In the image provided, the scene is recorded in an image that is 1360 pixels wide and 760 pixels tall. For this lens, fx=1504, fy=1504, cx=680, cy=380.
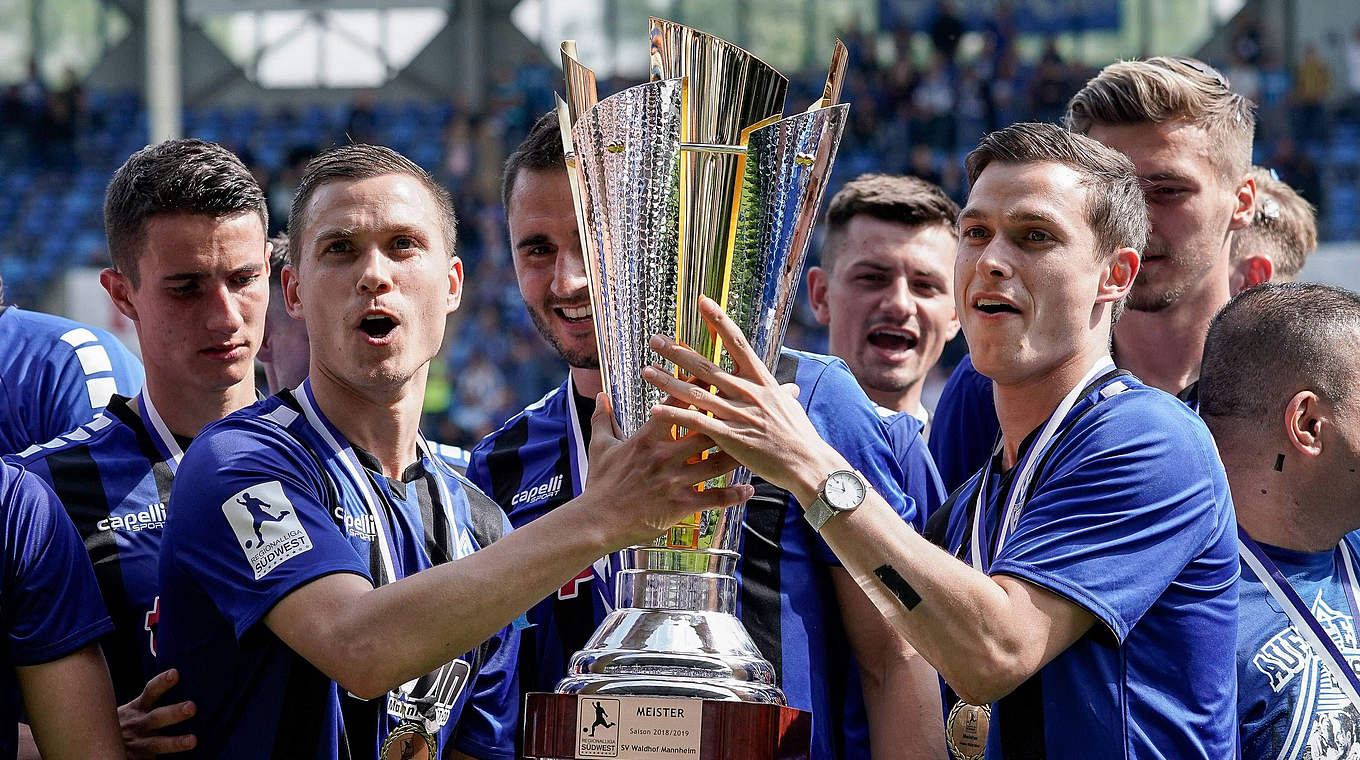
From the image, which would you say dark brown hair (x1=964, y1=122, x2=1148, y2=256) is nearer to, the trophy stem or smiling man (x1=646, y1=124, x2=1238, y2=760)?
smiling man (x1=646, y1=124, x2=1238, y2=760)

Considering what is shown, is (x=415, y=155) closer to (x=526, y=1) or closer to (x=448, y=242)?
(x=526, y=1)

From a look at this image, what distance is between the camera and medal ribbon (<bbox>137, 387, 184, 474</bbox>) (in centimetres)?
330

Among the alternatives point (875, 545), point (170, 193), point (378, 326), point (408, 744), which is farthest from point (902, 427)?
point (170, 193)

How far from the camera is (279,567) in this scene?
2400mm

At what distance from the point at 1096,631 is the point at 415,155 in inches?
803

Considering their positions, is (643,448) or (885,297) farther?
(885,297)

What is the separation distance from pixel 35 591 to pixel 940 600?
1.51 meters

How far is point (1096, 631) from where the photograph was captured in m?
2.35

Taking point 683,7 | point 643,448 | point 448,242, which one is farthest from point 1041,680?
point 683,7

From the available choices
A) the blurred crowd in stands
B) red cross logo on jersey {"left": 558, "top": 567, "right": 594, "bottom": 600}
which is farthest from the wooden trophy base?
the blurred crowd in stands

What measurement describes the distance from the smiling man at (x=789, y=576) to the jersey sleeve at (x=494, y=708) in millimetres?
132

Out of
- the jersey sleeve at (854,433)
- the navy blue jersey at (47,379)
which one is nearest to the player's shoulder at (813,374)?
the jersey sleeve at (854,433)

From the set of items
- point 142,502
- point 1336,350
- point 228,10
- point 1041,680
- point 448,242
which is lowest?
point 1041,680

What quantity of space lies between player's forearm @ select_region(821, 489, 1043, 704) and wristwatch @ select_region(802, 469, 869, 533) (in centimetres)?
2
